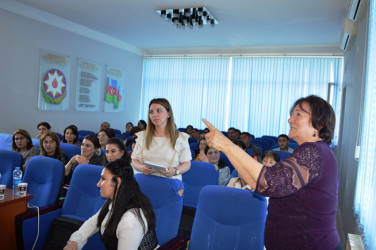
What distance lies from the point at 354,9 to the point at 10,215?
452cm

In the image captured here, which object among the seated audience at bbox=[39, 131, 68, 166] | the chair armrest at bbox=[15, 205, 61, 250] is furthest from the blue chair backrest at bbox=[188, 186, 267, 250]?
the seated audience at bbox=[39, 131, 68, 166]

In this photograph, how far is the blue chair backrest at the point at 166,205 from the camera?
231cm

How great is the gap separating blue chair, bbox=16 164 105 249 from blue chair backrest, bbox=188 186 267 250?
98cm

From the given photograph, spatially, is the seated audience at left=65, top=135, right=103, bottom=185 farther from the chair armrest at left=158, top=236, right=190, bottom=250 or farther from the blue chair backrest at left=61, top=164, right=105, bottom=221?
the chair armrest at left=158, top=236, right=190, bottom=250

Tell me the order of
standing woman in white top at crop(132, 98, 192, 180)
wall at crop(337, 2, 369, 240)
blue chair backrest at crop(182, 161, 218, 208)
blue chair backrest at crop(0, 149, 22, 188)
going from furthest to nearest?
blue chair backrest at crop(0, 149, 22, 188) < blue chair backrest at crop(182, 161, 218, 208) < wall at crop(337, 2, 369, 240) < standing woman in white top at crop(132, 98, 192, 180)

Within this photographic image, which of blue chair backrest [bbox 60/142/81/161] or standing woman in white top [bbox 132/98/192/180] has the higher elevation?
standing woman in white top [bbox 132/98/192/180]

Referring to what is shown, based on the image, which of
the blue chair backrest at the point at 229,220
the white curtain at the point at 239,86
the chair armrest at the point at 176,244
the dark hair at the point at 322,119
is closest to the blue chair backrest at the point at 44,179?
the chair armrest at the point at 176,244

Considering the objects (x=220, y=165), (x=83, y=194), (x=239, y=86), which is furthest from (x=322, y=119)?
(x=239, y=86)

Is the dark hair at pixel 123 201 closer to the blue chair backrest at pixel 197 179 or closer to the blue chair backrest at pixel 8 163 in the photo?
the blue chair backrest at pixel 197 179

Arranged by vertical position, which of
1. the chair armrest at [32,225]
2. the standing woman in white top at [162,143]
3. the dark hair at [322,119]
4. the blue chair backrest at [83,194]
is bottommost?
the chair armrest at [32,225]

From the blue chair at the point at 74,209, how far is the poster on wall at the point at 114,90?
660cm

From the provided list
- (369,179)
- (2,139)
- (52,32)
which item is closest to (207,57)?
(52,32)

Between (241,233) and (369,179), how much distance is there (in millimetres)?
863

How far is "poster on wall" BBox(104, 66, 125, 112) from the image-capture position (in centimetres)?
914
